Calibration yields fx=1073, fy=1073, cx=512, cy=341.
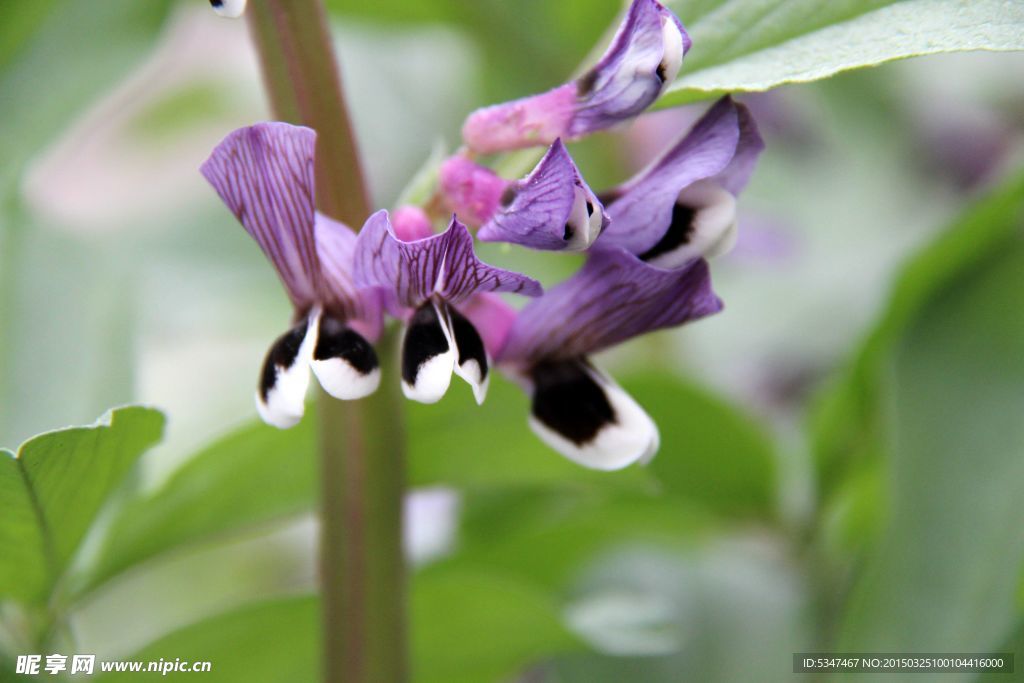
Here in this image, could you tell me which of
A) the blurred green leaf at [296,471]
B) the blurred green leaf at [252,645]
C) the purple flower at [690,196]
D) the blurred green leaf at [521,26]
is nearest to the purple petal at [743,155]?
the purple flower at [690,196]

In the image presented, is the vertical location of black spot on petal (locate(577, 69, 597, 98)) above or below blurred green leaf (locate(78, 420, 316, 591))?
above

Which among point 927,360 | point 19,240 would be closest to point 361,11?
point 19,240

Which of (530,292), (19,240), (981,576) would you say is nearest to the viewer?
(530,292)

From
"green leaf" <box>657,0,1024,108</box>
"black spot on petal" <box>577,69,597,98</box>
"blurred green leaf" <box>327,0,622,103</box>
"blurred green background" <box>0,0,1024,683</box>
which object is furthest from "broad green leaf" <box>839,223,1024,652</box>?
"blurred green leaf" <box>327,0,622,103</box>

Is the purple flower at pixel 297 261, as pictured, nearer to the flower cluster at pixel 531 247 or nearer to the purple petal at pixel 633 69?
the flower cluster at pixel 531 247

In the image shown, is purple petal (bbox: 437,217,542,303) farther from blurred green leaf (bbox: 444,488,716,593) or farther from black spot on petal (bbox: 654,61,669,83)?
blurred green leaf (bbox: 444,488,716,593)

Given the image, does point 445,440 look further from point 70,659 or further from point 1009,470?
point 1009,470

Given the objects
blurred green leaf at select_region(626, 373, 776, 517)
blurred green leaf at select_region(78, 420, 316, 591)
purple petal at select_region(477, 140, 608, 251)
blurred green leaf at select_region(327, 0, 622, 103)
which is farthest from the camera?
blurred green leaf at select_region(327, 0, 622, 103)
